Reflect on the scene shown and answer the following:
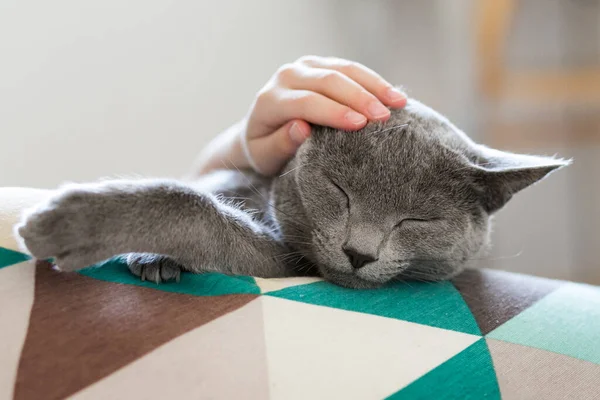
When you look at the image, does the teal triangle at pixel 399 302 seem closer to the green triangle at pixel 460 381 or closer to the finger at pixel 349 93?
the green triangle at pixel 460 381

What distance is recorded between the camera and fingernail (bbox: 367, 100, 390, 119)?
1000 mm

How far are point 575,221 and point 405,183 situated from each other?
7.21 feet

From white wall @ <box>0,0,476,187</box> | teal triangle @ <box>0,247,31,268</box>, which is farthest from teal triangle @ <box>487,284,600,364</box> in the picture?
white wall @ <box>0,0,476,187</box>

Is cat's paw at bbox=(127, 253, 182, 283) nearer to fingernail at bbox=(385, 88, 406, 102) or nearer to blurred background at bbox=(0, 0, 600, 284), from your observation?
fingernail at bbox=(385, 88, 406, 102)

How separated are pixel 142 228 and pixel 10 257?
151 millimetres

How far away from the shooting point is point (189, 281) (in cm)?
78

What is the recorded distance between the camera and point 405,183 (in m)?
0.94

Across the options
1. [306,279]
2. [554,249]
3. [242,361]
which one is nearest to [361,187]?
[306,279]

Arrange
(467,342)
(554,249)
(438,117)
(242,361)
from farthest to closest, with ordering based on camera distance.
A: (554,249) < (438,117) < (467,342) < (242,361)

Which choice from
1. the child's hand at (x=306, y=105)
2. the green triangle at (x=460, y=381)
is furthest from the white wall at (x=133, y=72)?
the green triangle at (x=460, y=381)

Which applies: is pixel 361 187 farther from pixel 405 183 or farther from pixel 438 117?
pixel 438 117

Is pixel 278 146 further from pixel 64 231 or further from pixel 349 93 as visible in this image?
pixel 64 231

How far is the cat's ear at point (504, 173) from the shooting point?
0.96 m

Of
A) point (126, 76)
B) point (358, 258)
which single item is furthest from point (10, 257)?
point (126, 76)
